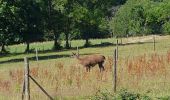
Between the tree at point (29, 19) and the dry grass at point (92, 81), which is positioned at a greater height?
the tree at point (29, 19)

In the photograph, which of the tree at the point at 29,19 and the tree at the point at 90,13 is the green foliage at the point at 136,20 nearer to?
the tree at the point at 90,13

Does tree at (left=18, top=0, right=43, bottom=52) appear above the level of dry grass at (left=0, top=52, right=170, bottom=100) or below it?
above

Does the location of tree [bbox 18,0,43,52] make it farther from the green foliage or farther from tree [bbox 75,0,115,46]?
the green foliage

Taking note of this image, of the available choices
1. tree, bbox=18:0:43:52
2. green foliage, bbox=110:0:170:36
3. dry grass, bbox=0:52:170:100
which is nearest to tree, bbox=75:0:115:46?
tree, bbox=18:0:43:52

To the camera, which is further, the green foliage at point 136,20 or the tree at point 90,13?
the green foliage at point 136,20

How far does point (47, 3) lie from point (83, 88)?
217 ft

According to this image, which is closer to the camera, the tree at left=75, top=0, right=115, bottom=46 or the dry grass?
the dry grass

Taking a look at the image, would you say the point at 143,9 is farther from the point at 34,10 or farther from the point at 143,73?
the point at 143,73

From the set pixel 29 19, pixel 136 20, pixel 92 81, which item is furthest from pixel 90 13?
pixel 92 81

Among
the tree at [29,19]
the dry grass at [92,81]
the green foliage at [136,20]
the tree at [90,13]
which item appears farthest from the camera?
the green foliage at [136,20]

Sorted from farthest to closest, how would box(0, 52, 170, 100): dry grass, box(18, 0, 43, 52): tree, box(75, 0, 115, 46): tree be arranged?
box(75, 0, 115, 46): tree, box(18, 0, 43, 52): tree, box(0, 52, 170, 100): dry grass

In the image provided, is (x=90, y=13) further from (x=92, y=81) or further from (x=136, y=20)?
(x=92, y=81)

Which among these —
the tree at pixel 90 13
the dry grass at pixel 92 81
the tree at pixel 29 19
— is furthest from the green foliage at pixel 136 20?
the dry grass at pixel 92 81

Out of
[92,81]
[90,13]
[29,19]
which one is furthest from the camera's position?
[90,13]
